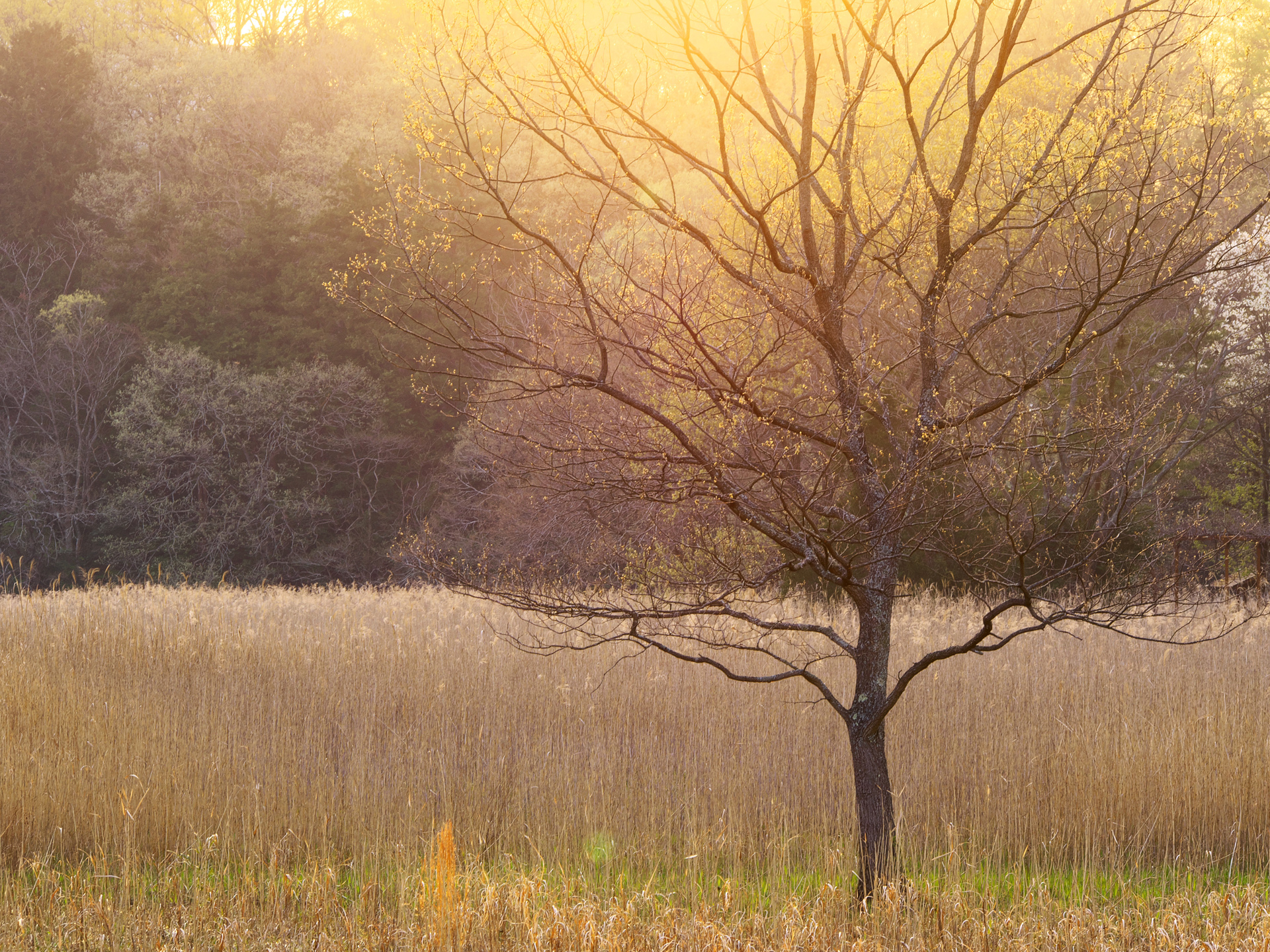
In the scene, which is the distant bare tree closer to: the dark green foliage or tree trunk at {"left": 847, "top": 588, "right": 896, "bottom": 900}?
the dark green foliage

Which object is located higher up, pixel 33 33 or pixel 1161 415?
pixel 33 33

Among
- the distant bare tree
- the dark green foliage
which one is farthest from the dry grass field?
the distant bare tree

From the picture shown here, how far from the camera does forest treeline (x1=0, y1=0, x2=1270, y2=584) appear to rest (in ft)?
81.8

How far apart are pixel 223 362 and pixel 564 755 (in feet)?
72.5

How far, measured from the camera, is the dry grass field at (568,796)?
4953 millimetres

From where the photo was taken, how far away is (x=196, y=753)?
7.57m

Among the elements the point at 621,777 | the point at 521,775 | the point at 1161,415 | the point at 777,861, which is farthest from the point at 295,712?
the point at 1161,415

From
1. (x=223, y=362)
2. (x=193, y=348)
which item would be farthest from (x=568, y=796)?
(x=223, y=362)

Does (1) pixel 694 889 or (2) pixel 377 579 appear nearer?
(1) pixel 694 889

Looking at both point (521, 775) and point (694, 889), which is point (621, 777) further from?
point (694, 889)

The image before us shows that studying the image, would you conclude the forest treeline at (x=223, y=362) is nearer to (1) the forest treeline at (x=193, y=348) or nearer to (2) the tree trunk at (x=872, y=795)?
(1) the forest treeline at (x=193, y=348)

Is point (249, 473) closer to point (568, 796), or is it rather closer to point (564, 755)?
point (564, 755)

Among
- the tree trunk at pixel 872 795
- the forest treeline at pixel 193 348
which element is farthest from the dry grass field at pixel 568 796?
the forest treeline at pixel 193 348

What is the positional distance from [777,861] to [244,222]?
25.8 metres
